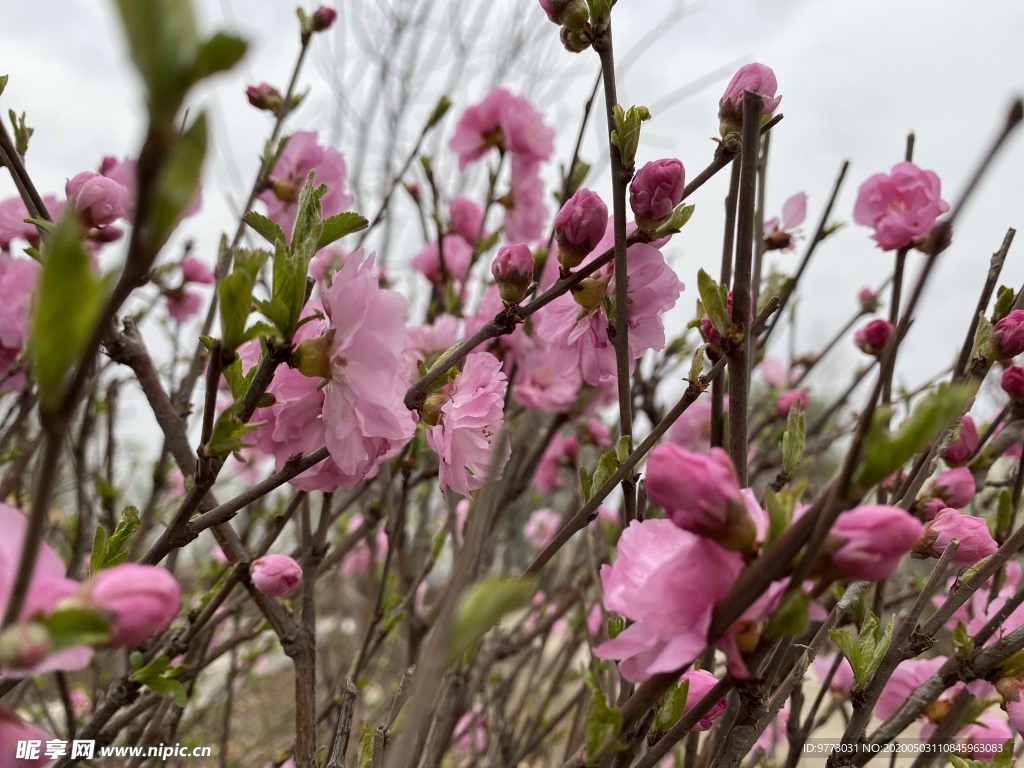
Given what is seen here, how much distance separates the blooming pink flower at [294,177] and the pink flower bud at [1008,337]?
94 cm

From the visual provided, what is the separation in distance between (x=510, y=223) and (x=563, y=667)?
105cm

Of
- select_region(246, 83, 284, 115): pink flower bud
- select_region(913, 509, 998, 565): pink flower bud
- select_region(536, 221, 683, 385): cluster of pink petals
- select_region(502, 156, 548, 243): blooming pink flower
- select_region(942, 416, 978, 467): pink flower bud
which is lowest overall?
select_region(913, 509, 998, 565): pink flower bud

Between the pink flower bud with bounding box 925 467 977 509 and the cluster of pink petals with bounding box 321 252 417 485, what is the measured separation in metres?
0.77

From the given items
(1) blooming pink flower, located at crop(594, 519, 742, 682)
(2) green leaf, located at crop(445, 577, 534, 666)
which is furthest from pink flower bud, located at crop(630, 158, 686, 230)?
(2) green leaf, located at crop(445, 577, 534, 666)

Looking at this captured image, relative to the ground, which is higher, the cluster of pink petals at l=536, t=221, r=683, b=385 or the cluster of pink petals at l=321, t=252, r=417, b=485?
the cluster of pink petals at l=536, t=221, r=683, b=385

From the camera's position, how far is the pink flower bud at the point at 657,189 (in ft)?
2.27

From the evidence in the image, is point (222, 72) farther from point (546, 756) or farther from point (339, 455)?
point (546, 756)

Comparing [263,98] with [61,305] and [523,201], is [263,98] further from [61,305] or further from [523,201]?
[61,305]

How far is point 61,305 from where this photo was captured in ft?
0.99

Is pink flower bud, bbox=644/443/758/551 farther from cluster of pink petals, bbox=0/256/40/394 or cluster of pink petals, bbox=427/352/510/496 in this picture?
cluster of pink petals, bbox=0/256/40/394

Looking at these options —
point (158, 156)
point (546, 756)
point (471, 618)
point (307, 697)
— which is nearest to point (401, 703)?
point (307, 697)

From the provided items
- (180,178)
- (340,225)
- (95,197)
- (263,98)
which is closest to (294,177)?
(263,98)

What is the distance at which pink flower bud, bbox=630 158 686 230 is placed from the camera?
0.69m

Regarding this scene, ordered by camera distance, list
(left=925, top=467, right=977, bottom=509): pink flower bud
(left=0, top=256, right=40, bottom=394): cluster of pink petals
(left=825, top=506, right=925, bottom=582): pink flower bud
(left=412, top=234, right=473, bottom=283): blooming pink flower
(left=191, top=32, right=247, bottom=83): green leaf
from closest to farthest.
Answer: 1. (left=191, top=32, right=247, bottom=83): green leaf
2. (left=825, top=506, right=925, bottom=582): pink flower bud
3. (left=925, top=467, right=977, bottom=509): pink flower bud
4. (left=0, top=256, right=40, bottom=394): cluster of pink petals
5. (left=412, top=234, right=473, bottom=283): blooming pink flower
